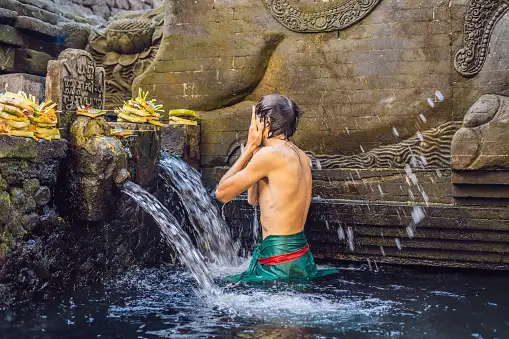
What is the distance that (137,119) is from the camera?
6.09 meters

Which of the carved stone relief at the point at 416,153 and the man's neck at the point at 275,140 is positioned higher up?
the man's neck at the point at 275,140

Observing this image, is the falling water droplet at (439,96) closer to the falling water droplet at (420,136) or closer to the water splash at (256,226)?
the falling water droplet at (420,136)

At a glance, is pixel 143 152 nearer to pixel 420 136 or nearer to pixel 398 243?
pixel 398 243

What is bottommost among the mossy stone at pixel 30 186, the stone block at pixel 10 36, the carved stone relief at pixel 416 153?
the mossy stone at pixel 30 186

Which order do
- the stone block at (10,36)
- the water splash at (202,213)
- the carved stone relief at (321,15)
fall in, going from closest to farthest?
1. the water splash at (202,213)
2. the carved stone relief at (321,15)
3. the stone block at (10,36)

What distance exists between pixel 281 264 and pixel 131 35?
605cm

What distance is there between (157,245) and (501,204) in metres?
3.41

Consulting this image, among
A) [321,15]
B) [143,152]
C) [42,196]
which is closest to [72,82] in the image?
[143,152]

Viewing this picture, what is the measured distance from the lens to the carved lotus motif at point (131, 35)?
9781 millimetres

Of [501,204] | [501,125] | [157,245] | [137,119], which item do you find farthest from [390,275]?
[137,119]

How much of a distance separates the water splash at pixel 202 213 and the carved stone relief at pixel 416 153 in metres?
1.63

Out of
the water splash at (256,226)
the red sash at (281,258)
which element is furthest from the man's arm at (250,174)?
the water splash at (256,226)

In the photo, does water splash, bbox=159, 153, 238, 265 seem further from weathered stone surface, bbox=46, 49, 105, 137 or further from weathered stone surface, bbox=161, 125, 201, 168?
weathered stone surface, bbox=46, 49, 105, 137

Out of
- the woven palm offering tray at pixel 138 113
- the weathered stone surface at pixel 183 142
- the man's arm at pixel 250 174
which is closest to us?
the man's arm at pixel 250 174
